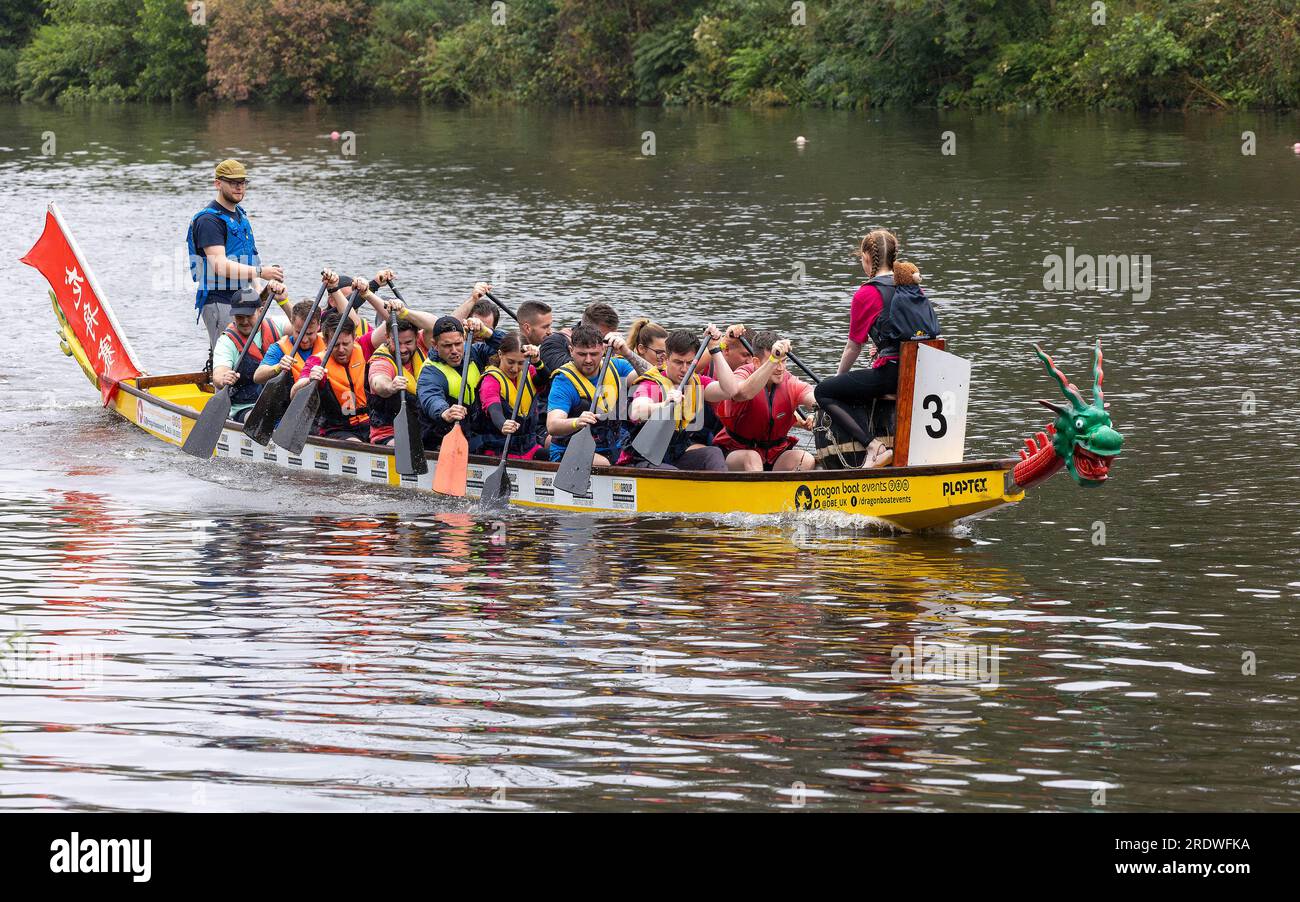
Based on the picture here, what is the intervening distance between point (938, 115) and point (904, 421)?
42198 millimetres

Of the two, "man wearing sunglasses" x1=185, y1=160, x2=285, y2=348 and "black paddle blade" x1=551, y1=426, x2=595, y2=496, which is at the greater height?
"man wearing sunglasses" x1=185, y1=160, x2=285, y2=348

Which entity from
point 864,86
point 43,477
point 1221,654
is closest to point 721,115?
point 864,86

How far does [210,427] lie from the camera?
15.8 metres

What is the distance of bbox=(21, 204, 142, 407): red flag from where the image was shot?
60.9 feet

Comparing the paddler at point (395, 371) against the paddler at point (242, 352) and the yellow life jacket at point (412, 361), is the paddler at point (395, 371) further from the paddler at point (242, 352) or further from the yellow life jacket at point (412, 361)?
the paddler at point (242, 352)

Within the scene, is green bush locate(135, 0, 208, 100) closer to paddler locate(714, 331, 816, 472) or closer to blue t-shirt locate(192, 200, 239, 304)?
blue t-shirt locate(192, 200, 239, 304)

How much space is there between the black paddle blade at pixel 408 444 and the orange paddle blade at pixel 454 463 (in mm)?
245

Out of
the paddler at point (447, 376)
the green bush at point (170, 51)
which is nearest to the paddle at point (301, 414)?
the paddler at point (447, 376)

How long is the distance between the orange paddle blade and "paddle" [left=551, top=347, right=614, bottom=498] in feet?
2.94

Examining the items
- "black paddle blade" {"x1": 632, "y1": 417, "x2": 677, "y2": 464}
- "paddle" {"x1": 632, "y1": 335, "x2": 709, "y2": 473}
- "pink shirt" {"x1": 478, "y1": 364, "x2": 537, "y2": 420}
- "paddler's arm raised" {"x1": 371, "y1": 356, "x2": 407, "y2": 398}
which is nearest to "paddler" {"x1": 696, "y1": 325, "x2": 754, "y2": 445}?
"paddle" {"x1": 632, "y1": 335, "x2": 709, "y2": 473}

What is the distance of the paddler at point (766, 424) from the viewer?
1380cm

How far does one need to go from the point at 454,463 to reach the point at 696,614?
150 inches
